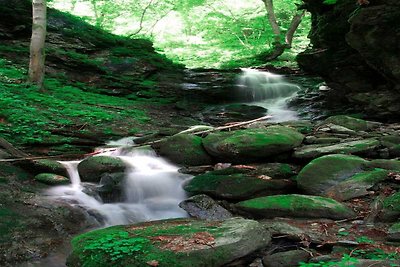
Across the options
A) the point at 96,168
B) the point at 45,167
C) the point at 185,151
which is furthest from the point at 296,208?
the point at 45,167

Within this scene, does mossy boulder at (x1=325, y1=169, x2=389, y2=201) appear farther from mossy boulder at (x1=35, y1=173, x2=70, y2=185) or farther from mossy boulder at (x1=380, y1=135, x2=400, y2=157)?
mossy boulder at (x1=35, y1=173, x2=70, y2=185)

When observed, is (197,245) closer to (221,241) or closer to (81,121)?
(221,241)

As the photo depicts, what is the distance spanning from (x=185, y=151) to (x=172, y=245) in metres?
3.90

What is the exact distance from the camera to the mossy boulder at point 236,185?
18.2ft

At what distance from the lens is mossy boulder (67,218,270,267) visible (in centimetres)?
319

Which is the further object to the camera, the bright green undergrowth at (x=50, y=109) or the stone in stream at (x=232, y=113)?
the stone in stream at (x=232, y=113)

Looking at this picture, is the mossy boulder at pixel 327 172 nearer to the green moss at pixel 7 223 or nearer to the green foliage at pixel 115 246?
the green foliage at pixel 115 246

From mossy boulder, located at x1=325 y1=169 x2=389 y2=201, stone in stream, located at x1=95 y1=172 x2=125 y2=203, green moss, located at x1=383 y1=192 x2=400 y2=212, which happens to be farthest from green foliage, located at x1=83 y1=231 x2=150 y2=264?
mossy boulder, located at x1=325 y1=169 x2=389 y2=201

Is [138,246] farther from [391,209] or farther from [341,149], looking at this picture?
[341,149]

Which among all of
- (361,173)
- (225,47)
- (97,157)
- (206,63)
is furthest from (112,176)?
(225,47)

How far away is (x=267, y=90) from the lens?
564 inches

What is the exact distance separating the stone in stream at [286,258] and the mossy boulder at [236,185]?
2.04 metres

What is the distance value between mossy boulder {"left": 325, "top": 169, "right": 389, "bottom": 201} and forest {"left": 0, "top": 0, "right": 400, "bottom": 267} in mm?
20

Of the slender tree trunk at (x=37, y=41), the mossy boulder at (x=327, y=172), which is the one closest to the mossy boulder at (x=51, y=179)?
the mossy boulder at (x=327, y=172)
